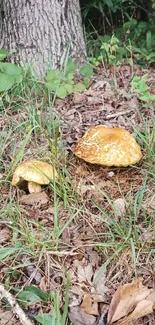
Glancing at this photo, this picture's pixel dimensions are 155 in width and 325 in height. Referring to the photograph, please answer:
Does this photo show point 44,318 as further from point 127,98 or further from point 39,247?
point 127,98

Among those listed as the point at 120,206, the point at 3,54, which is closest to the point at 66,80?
the point at 3,54

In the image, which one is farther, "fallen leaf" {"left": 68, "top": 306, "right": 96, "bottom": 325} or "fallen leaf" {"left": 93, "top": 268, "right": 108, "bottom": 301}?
"fallen leaf" {"left": 93, "top": 268, "right": 108, "bottom": 301}

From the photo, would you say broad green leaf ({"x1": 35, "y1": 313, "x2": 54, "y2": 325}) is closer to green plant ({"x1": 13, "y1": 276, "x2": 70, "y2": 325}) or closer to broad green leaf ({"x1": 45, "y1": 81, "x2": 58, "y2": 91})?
green plant ({"x1": 13, "y1": 276, "x2": 70, "y2": 325})

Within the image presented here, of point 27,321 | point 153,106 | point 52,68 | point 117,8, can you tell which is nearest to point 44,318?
point 27,321

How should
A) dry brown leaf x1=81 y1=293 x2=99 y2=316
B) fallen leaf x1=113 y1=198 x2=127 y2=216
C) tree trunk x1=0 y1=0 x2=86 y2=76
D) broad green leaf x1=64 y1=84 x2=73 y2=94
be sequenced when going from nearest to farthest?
dry brown leaf x1=81 y1=293 x2=99 y2=316, fallen leaf x1=113 y1=198 x2=127 y2=216, broad green leaf x1=64 y1=84 x2=73 y2=94, tree trunk x1=0 y1=0 x2=86 y2=76

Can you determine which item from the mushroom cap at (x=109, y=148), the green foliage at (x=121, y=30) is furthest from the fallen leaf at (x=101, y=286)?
the green foliage at (x=121, y=30)

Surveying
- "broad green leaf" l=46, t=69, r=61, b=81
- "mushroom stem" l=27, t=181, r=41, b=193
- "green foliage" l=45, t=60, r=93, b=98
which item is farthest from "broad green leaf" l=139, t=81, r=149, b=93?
"mushroom stem" l=27, t=181, r=41, b=193
